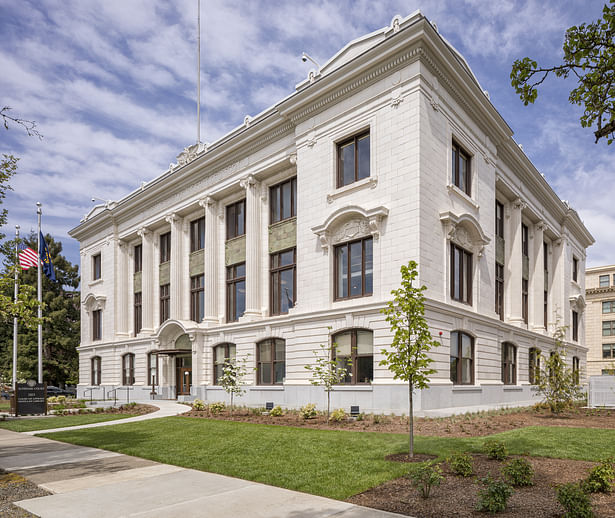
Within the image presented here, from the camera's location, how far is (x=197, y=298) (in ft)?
127

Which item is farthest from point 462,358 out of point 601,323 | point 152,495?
point 601,323

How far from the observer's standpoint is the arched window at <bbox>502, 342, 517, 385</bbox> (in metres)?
32.0

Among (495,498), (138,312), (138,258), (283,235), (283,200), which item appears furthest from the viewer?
(138,258)

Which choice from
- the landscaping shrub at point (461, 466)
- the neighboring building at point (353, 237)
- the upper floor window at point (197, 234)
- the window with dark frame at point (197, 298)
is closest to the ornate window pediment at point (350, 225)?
the neighboring building at point (353, 237)

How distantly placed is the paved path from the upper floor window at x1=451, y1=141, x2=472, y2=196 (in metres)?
21.3

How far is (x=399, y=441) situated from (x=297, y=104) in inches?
769

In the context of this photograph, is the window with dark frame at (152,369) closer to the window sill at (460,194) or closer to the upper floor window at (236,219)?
the upper floor window at (236,219)

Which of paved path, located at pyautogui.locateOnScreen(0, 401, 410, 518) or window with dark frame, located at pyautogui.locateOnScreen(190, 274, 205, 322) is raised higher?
window with dark frame, located at pyautogui.locateOnScreen(190, 274, 205, 322)

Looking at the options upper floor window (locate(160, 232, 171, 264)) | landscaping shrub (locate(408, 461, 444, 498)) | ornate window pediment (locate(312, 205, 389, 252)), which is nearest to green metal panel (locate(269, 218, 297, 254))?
ornate window pediment (locate(312, 205, 389, 252))

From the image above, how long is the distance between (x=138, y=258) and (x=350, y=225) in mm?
27314

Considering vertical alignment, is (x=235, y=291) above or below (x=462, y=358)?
above

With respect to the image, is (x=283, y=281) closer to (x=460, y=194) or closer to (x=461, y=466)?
(x=460, y=194)

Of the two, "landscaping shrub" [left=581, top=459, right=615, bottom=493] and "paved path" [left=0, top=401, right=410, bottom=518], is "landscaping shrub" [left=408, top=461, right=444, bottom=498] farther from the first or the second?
"landscaping shrub" [left=581, top=459, right=615, bottom=493]

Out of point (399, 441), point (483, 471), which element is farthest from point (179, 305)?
point (483, 471)
